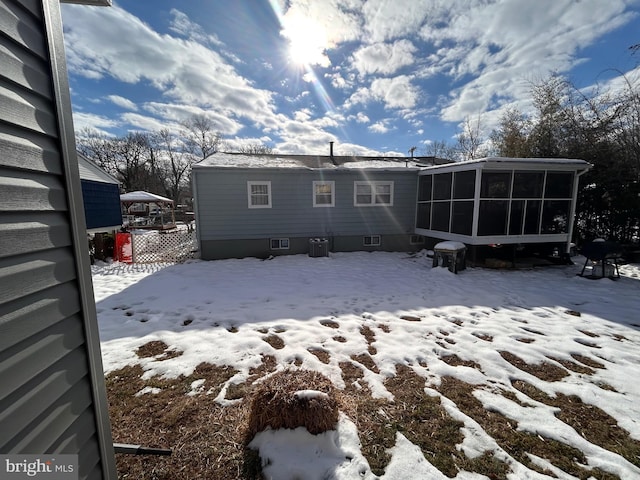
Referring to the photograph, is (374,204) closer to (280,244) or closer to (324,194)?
(324,194)

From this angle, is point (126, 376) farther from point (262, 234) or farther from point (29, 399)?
point (262, 234)

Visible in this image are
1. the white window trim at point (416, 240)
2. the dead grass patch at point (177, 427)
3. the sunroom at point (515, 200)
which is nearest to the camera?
the dead grass patch at point (177, 427)

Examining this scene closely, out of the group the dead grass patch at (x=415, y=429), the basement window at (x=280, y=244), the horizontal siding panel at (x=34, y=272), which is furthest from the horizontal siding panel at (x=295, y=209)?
the horizontal siding panel at (x=34, y=272)

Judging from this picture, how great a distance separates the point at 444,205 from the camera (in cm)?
888

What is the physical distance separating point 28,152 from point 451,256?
784 cm

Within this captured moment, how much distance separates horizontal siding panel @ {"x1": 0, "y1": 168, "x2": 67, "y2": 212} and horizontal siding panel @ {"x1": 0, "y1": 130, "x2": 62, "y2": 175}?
0.12 feet

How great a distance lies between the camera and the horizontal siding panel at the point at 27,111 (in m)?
1.07

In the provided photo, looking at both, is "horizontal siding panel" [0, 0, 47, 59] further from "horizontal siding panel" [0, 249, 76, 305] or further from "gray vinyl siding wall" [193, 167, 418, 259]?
"gray vinyl siding wall" [193, 167, 418, 259]

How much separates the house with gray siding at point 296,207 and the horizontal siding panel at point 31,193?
779cm

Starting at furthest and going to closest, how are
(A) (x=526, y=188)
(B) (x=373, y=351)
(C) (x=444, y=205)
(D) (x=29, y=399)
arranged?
1. (C) (x=444, y=205)
2. (A) (x=526, y=188)
3. (B) (x=373, y=351)
4. (D) (x=29, y=399)

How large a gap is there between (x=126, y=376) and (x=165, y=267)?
18.6ft

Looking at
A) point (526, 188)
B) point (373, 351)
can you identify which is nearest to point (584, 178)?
point (526, 188)

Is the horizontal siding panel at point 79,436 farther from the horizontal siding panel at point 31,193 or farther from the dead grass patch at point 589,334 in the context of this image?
the dead grass patch at point 589,334

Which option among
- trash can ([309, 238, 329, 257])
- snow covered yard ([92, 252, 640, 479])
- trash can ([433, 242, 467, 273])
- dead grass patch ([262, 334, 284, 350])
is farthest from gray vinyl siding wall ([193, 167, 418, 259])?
dead grass patch ([262, 334, 284, 350])
